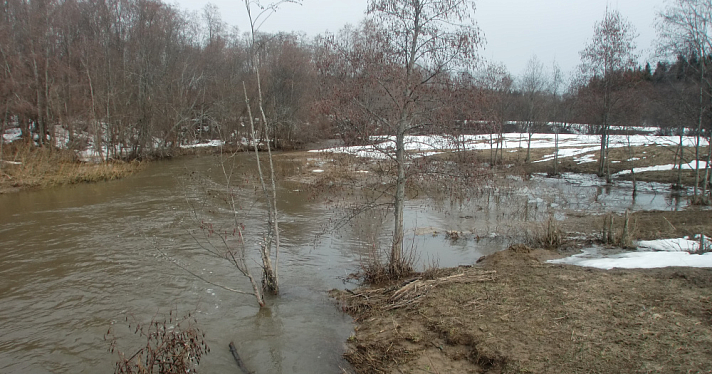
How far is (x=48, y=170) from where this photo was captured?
23328 mm

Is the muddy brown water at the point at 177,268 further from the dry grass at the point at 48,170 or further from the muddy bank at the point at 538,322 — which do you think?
the dry grass at the point at 48,170

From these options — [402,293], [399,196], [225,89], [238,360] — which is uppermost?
[225,89]

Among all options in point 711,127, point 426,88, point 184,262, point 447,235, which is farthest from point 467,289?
point 711,127

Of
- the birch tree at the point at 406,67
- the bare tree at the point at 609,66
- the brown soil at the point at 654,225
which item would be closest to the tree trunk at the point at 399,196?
the birch tree at the point at 406,67

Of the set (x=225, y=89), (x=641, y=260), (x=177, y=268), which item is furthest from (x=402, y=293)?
(x=225, y=89)

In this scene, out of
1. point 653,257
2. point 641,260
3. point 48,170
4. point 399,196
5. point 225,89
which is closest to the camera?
point 641,260

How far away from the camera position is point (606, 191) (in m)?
20.8

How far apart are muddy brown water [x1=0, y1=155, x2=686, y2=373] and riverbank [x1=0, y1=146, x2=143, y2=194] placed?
6.30 feet

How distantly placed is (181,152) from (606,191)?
3199 centimetres

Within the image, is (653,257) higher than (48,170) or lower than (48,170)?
lower

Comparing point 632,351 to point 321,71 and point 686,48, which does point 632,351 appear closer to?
point 321,71

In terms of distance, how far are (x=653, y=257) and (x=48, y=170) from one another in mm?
27018

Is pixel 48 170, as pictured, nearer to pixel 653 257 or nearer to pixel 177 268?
pixel 177 268

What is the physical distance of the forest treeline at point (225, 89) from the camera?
8.55 metres
